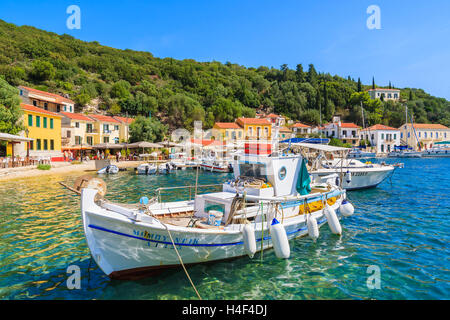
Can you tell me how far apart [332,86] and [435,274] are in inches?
4194

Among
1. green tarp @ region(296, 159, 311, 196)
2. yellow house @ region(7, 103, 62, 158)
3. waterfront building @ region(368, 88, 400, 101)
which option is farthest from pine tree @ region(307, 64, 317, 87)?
green tarp @ region(296, 159, 311, 196)

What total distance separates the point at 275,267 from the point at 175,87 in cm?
8737

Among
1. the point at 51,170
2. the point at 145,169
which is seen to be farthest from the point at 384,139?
the point at 51,170

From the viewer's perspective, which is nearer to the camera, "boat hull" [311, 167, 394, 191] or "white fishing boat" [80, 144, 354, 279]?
"white fishing boat" [80, 144, 354, 279]

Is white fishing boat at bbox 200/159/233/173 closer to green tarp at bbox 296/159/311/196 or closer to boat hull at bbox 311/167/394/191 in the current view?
boat hull at bbox 311/167/394/191

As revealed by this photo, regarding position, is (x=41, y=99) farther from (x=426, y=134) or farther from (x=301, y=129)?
(x=426, y=134)

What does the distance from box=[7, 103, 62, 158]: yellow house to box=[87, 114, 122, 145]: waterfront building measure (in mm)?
11775

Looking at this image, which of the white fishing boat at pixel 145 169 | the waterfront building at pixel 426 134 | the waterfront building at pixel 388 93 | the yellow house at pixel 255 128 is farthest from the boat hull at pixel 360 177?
the waterfront building at pixel 388 93

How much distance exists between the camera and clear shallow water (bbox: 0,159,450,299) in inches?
264

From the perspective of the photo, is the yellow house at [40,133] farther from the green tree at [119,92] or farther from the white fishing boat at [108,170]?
the green tree at [119,92]

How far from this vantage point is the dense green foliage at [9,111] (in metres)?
27.7

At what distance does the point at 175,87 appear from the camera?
89.9 m
